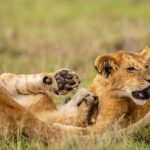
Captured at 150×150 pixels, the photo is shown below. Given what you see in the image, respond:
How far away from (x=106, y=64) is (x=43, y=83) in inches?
23.6

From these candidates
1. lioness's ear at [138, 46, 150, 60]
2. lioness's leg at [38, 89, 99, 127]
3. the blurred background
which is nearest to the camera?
lioness's leg at [38, 89, 99, 127]

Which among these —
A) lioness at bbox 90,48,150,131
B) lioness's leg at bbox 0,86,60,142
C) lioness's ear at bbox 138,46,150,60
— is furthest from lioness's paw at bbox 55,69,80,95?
lioness's leg at bbox 0,86,60,142

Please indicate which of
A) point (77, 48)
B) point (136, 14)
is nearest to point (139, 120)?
point (77, 48)

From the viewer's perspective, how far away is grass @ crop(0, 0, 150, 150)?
1197 centimetres

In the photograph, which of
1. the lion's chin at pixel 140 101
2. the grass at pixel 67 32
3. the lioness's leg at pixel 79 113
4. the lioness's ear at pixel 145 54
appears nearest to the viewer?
the lion's chin at pixel 140 101

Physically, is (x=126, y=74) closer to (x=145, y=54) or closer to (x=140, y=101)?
(x=140, y=101)

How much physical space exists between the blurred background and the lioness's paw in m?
2.08

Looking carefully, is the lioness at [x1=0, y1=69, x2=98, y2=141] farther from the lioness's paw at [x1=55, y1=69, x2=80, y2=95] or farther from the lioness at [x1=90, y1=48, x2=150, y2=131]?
the lioness at [x1=90, y1=48, x2=150, y2=131]

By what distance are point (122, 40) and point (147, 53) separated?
754 cm

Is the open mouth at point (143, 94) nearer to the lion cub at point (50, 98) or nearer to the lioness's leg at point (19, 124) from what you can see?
the lion cub at point (50, 98)

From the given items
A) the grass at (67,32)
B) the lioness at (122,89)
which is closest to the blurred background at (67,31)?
the grass at (67,32)

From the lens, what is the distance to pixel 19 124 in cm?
514

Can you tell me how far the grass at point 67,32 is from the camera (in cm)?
1197

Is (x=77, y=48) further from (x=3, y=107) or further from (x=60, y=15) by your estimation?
(x=3, y=107)
